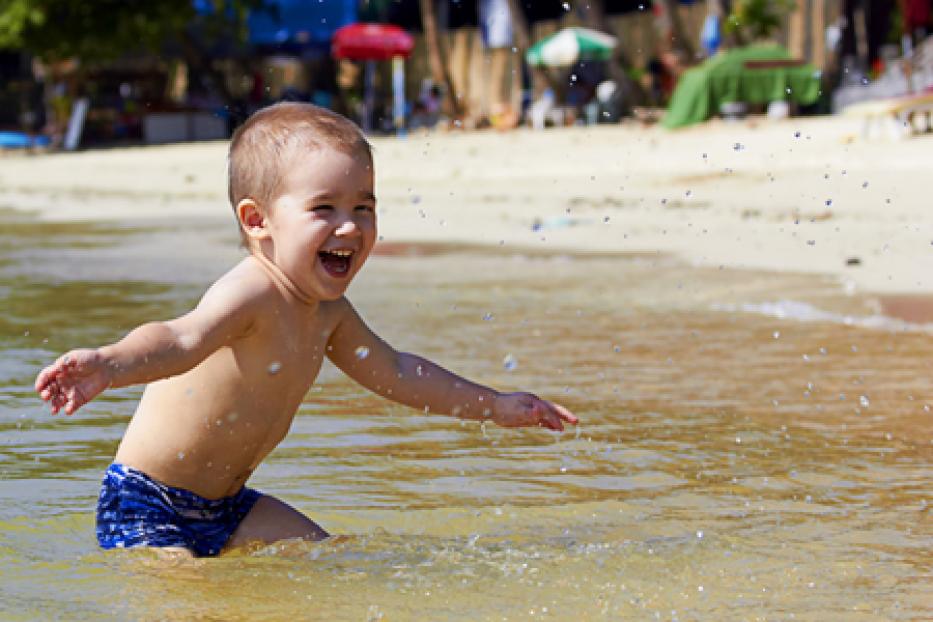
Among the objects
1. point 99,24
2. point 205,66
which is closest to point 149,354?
point 99,24

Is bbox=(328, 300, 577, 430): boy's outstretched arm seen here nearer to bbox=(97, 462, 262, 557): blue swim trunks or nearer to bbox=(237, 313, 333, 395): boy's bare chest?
bbox=(237, 313, 333, 395): boy's bare chest

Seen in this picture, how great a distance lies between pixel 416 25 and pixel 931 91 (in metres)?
16.4

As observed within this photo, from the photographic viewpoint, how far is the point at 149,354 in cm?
312

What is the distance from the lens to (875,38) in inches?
942

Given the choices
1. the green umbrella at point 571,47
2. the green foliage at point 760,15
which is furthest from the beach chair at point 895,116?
the green umbrella at point 571,47

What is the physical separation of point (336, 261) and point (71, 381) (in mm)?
738

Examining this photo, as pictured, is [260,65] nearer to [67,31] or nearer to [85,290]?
[67,31]

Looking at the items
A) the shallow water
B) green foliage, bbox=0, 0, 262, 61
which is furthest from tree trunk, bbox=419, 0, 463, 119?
the shallow water

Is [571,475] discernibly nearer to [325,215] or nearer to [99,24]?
[325,215]

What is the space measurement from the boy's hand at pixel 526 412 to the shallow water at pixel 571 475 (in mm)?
284

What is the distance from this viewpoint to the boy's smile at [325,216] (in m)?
3.35

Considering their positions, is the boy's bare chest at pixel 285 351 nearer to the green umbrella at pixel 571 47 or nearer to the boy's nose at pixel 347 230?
the boy's nose at pixel 347 230

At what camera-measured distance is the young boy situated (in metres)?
3.36

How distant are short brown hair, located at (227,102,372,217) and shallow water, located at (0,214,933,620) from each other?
0.83 m
